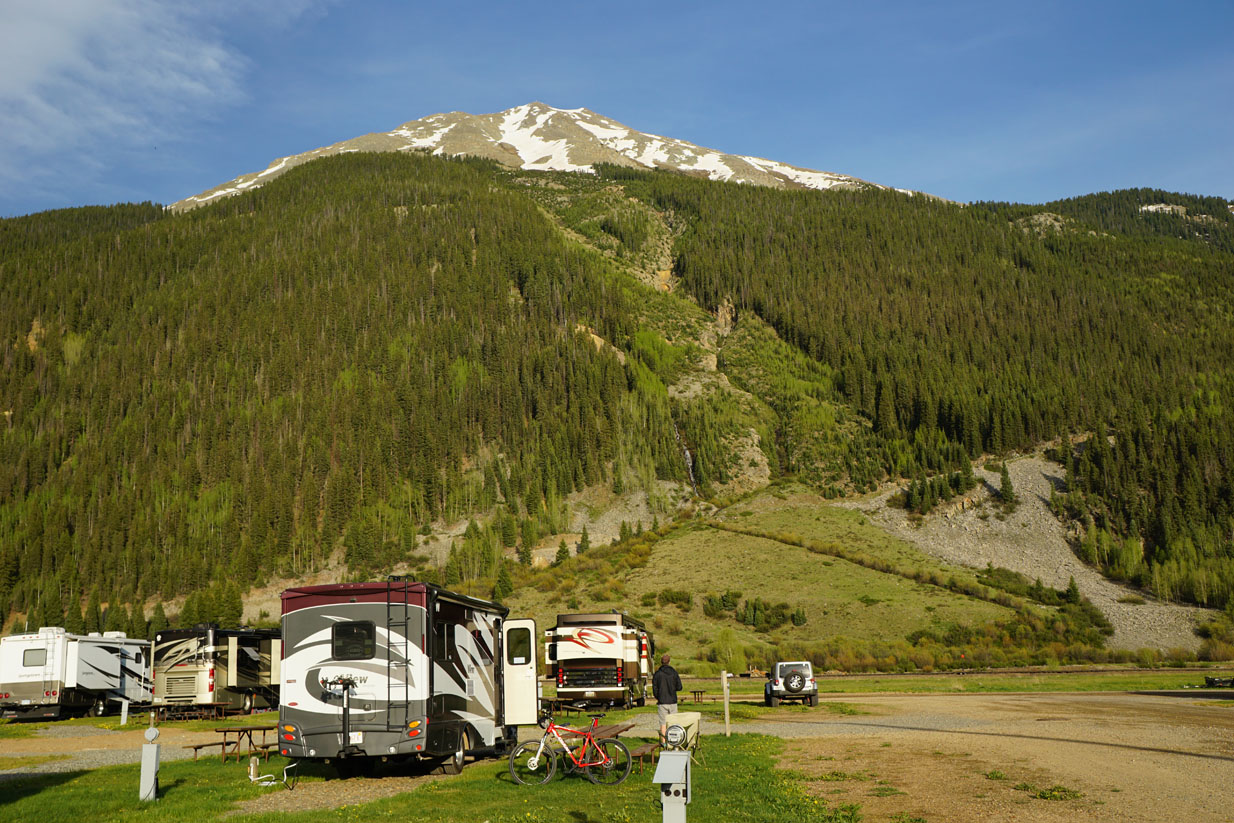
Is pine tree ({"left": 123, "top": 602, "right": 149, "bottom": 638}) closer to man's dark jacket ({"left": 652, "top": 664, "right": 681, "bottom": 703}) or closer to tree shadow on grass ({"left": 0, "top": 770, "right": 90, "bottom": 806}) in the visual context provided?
tree shadow on grass ({"left": 0, "top": 770, "right": 90, "bottom": 806})

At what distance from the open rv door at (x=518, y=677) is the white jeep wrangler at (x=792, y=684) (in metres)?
16.3

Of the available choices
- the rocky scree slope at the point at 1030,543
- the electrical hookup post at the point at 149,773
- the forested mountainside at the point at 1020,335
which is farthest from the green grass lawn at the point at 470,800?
the forested mountainside at the point at 1020,335

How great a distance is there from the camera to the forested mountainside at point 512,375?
9862 centimetres

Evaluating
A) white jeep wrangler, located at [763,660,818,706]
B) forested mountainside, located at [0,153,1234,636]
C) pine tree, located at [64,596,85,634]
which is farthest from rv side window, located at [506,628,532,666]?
pine tree, located at [64,596,85,634]

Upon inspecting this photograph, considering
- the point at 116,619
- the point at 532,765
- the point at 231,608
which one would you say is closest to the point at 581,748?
the point at 532,765

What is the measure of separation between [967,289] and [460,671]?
149658 mm

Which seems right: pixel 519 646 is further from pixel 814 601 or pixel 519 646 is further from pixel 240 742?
pixel 814 601

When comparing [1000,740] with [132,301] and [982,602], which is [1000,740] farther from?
[132,301]

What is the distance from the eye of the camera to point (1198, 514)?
8888 cm

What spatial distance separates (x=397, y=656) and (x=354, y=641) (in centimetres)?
84

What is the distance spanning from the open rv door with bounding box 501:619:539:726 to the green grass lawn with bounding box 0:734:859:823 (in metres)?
2.45

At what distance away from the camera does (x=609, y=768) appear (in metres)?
15.6

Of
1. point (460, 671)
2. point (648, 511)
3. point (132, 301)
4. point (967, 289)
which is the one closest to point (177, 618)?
point (648, 511)

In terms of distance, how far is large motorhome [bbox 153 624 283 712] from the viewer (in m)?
32.2
